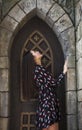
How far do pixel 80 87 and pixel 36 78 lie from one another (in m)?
0.71

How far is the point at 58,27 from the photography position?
6.48m

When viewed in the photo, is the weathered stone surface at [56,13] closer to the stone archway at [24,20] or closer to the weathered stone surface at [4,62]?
the stone archway at [24,20]

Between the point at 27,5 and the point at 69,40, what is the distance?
3.08 feet

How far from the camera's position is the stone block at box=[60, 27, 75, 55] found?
21.0 feet

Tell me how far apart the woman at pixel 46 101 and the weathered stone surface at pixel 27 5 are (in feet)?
3.37

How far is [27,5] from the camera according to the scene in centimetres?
652

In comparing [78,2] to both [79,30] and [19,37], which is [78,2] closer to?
[79,30]

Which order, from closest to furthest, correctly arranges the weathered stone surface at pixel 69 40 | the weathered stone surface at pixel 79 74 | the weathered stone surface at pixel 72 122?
the weathered stone surface at pixel 79 74
the weathered stone surface at pixel 72 122
the weathered stone surface at pixel 69 40

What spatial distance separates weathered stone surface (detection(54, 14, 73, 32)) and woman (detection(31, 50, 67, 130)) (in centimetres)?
81

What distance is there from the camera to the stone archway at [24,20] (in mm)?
6301

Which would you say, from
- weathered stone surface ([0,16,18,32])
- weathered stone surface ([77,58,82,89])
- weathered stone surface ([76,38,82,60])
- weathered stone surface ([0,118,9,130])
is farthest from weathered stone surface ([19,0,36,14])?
weathered stone surface ([0,118,9,130])

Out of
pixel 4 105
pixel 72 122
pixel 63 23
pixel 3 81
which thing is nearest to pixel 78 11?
pixel 63 23

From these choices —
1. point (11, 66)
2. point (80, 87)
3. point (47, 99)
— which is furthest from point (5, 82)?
point (80, 87)

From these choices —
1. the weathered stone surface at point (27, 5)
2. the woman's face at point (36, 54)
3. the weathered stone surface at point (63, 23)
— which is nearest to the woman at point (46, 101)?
the woman's face at point (36, 54)
